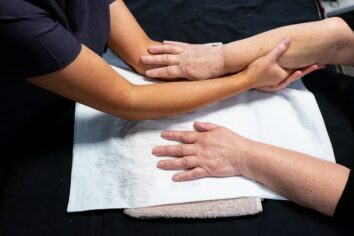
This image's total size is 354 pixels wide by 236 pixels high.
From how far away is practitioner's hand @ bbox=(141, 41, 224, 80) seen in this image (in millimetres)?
978

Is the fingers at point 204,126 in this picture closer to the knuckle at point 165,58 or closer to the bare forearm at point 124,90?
the bare forearm at point 124,90

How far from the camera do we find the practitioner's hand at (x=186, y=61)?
0.98 m

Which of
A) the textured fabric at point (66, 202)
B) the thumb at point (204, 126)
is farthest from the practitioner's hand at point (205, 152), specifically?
the textured fabric at point (66, 202)

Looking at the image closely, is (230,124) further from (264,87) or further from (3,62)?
(3,62)

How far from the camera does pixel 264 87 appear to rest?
0.97 meters

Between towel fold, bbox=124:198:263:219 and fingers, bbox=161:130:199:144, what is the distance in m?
0.16

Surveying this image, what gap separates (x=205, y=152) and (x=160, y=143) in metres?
0.12

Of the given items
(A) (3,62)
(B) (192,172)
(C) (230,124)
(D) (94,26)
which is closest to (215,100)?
(C) (230,124)

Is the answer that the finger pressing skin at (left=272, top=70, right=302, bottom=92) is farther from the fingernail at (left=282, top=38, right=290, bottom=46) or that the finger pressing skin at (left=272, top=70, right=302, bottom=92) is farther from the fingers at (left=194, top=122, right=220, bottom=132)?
the fingers at (left=194, top=122, right=220, bottom=132)

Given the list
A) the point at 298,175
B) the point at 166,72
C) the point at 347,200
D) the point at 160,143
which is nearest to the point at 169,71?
the point at 166,72

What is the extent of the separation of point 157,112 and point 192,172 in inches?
7.0

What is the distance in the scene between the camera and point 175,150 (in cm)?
86

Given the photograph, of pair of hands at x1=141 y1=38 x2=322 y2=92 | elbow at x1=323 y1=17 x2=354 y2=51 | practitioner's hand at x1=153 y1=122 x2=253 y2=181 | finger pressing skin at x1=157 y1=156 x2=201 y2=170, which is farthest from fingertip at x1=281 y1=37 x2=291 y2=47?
finger pressing skin at x1=157 y1=156 x2=201 y2=170

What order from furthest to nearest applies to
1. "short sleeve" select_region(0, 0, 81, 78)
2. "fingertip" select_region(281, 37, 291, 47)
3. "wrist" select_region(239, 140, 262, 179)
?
"fingertip" select_region(281, 37, 291, 47)
"wrist" select_region(239, 140, 262, 179)
"short sleeve" select_region(0, 0, 81, 78)
